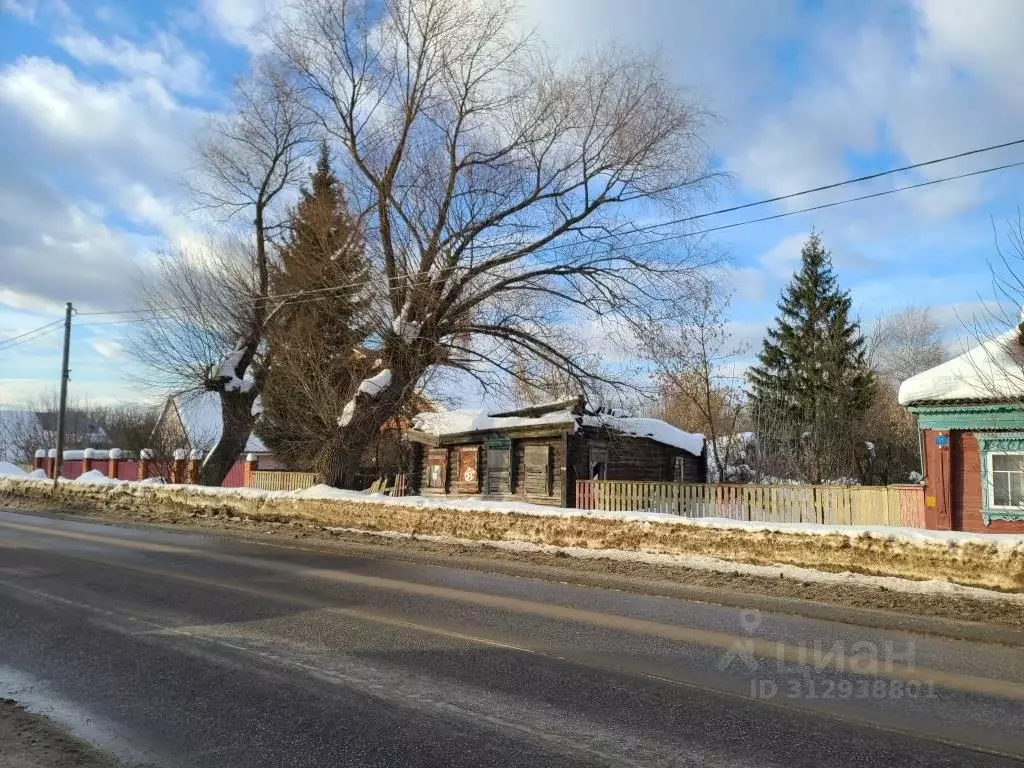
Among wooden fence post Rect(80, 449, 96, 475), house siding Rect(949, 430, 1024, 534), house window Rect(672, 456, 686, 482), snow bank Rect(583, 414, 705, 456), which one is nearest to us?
house siding Rect(949, 430, 1024, 534)

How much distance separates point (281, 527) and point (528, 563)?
28.9 ft

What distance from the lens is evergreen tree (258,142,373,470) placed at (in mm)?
24328

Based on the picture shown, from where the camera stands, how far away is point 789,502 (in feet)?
59.7

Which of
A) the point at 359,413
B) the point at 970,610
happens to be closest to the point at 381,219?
the point at 359,413

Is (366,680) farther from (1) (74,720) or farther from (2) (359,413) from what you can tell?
(2) (359,413)

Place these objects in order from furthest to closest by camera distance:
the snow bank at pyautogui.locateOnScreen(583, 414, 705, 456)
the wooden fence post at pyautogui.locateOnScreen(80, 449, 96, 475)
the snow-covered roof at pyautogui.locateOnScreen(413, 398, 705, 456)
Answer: the wooden fence post at pyautogui.locateOnScreen(80, 449, 96, 475), the snow bank at pyautogui.locateOnScreen(583, 414, 705, 456), the snow-covered roof at pyautogui.locateOnScreen(413, 398, 705, 456)

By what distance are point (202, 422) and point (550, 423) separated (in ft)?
111

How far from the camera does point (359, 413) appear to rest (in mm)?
23188

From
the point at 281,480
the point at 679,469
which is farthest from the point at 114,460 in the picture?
the point at 679,469

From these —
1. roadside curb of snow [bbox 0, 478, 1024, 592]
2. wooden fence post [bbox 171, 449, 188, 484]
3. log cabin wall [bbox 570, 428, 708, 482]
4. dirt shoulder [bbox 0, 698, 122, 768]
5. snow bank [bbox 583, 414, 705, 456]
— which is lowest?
dirt shoulder [bbox 0, 698, 122, 768]

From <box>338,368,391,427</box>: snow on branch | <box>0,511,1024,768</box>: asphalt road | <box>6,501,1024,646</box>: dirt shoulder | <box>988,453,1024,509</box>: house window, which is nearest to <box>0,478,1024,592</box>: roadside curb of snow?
<box>6,501,1024,646</box>: dirt shoulder

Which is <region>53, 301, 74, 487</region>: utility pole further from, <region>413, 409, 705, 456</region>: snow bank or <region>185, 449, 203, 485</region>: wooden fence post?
<region>413, 409, 705, 456</region>: snow bank

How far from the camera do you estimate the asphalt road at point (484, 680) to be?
15.6ft

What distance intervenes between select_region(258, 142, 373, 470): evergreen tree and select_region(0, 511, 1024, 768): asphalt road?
560 inches
